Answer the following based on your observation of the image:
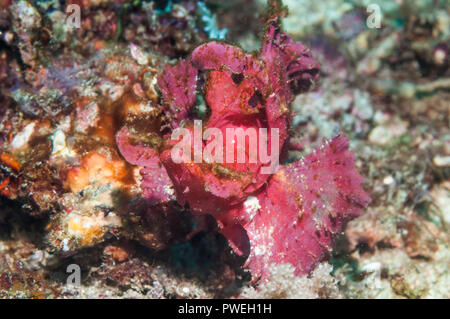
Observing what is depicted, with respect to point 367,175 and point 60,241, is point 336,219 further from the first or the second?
point 60,241

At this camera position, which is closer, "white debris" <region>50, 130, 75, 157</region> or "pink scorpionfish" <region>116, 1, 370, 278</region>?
"pink scorpionfish" <region>116, 1, 370, 278</region>

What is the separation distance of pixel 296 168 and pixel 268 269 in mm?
754

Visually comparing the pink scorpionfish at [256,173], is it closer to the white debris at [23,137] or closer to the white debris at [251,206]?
the white debris at [251,206]

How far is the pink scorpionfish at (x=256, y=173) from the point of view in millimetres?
2161

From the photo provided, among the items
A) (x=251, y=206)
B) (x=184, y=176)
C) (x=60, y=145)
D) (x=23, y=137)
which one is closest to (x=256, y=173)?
(x=251, y=206)

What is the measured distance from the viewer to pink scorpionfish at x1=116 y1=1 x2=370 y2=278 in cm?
216

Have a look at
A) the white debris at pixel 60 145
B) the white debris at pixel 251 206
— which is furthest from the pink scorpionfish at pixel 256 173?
the white debris at pixel 60 145

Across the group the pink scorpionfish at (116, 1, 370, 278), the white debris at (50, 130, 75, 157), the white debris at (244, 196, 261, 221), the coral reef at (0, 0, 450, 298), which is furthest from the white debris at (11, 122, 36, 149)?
the white debris at (244, 196, 261, 221)

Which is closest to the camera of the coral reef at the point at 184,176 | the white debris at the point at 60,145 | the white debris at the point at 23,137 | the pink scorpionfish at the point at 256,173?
the pink scorpionfish at the point at 256,173

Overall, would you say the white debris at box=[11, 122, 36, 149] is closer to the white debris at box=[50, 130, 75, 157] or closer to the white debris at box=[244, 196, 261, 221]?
the white debris at box=[50, 130, 75, 157]

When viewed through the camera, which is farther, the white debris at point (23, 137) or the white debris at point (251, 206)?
the white debris at point (23, 137)

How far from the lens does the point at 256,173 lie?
7.30 feet

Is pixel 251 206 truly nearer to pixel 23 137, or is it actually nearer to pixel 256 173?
pixel 256 173
